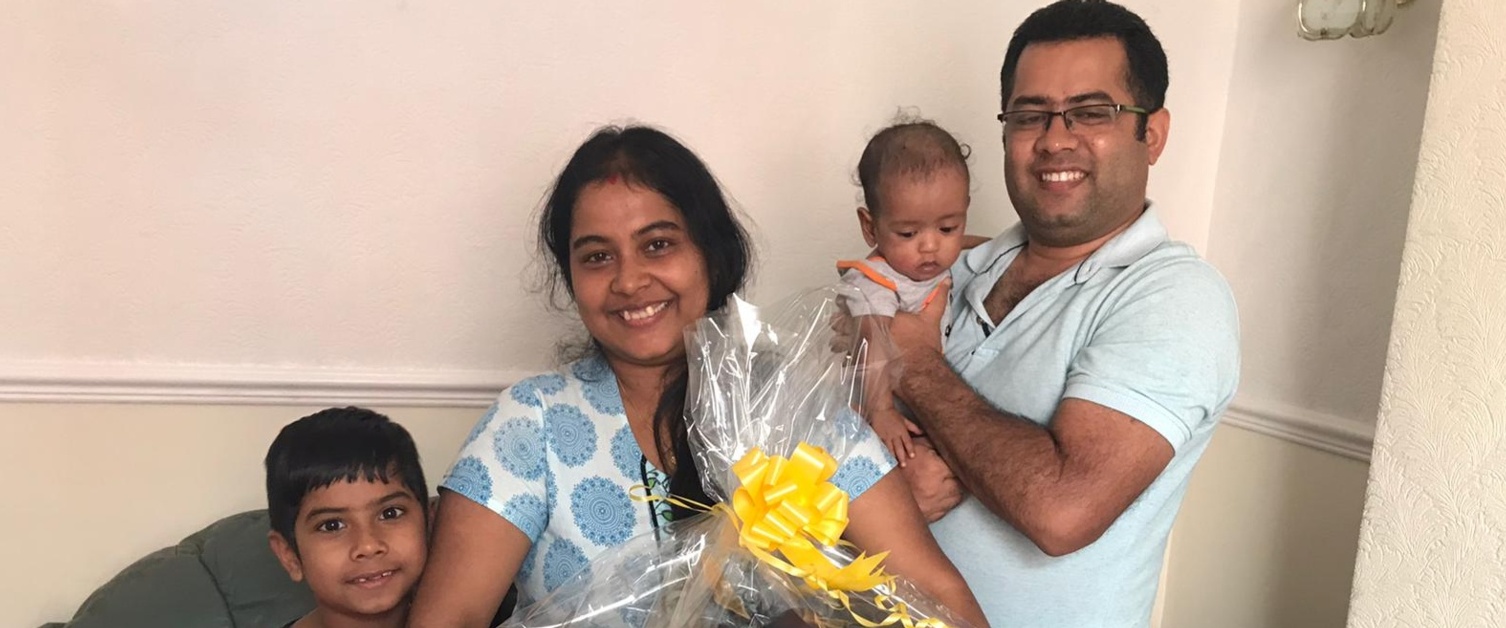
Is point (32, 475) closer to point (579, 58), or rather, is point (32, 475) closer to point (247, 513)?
point (247, 513)

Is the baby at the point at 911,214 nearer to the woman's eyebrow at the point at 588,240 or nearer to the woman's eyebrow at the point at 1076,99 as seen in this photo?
the woman's eyebrow at the point at 1076,99

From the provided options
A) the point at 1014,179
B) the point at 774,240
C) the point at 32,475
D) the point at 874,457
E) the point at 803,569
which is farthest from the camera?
the point at 774,240

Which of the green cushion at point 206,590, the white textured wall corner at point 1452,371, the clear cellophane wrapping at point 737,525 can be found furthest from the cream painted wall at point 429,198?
the clear cellophane wrapping at point 737,525

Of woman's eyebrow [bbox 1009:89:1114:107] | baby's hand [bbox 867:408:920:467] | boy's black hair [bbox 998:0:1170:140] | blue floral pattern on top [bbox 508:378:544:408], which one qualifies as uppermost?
boy's black hair [bbox 998:0:1170:140]

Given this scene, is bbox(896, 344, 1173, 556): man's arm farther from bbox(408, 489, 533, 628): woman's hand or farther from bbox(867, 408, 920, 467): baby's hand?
bbox(408, 489, 533, 628): woman's hand

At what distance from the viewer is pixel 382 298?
209 cm

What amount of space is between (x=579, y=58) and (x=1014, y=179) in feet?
3.13

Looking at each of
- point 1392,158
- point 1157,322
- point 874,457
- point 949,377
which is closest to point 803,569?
point 874,457

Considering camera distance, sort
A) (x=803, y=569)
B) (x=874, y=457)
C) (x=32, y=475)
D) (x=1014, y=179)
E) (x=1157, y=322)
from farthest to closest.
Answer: (x=32, y=475) → (x=1014, y=179) → (x=1157, y=322) → (x=874, y=457) → (x=803, y=569)

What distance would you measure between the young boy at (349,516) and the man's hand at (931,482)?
2.47 ft

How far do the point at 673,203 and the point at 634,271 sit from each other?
0.12 metres

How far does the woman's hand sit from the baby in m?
0.69

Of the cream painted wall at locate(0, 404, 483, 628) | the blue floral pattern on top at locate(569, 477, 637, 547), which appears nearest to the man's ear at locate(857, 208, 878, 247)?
the blue floral pattern on top at locate(569, 477, 637, 547)

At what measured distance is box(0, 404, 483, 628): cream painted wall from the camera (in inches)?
77.2
